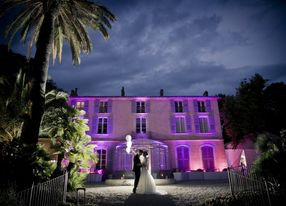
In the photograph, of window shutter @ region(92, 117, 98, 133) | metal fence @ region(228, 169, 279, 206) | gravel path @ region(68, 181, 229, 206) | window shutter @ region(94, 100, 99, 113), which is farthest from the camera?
window shutter @ region(94, 100, 99, 113)

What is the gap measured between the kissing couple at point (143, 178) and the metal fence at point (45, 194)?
3.69 metres

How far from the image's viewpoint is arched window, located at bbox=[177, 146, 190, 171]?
23.9 meters

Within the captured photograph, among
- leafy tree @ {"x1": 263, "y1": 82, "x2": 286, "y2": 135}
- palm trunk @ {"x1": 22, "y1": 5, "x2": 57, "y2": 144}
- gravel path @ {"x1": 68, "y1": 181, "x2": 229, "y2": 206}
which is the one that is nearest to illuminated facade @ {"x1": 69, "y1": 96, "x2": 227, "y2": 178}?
leafy tree @ {"x1": 263, "y1": 82, "x2": 286, "y2": 135}

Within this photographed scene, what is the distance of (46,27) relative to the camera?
33.8 feet

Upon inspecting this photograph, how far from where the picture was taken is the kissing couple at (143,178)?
389 inches

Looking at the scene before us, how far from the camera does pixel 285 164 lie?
7.95m

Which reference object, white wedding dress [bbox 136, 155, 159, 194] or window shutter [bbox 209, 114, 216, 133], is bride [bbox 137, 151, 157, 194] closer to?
white wedding dress [bbox 136, 155, 159, 194]

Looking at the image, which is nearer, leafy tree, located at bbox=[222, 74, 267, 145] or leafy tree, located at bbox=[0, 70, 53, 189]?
leafy tree, located at bbox=[0, 70, 53, 189]

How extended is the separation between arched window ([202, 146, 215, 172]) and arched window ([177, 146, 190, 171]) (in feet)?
6.50

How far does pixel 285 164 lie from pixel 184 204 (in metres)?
4.33

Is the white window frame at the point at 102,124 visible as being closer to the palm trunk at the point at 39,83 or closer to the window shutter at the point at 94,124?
the window shutter at the point at 94,124

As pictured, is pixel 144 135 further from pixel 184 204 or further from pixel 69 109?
pixel 184 204

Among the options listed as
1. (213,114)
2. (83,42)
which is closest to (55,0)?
(83,42)

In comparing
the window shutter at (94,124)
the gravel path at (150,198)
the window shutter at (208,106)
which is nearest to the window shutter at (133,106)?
the window shutter at (94,124)
